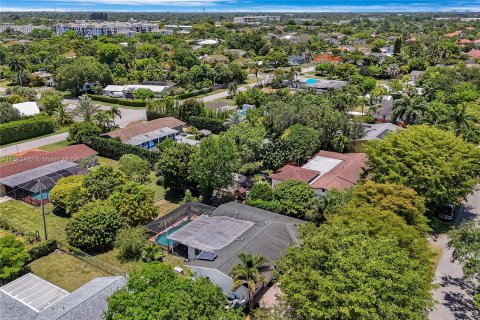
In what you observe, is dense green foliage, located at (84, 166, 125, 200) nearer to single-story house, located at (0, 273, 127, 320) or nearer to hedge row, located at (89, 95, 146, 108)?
single-story house, located at (0, 273, 127, 320)

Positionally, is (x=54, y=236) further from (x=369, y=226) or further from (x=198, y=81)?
(x=198, y=81)

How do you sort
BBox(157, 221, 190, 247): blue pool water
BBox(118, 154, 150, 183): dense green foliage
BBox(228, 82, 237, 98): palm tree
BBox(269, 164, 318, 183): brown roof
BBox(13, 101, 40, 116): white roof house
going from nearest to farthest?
BBox(157, 221, 190, 247): blue pool water, BBox(269, 164, 318, 183): brown roof, BBox(118, 154, 150, 183): dense green foliage, BBox(13, 101, 40, 116): white roof house, BBox(228, 82, 237, 98): palm tree

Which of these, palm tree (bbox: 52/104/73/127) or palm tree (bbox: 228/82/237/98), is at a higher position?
palm tree (bbox: 228/82/237/98)

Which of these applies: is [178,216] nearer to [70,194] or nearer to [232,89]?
[70,194]

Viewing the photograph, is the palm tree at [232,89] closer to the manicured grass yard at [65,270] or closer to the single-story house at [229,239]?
the single-story house at [229,239]

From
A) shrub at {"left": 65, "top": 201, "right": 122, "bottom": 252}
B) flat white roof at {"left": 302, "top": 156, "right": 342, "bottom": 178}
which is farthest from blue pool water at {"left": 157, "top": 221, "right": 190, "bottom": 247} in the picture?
Answer: flat white roof at {"left": 302, "top": 156, "right": 342, "bottom": 178}

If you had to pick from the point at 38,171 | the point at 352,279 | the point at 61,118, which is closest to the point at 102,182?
the point at 38,171
